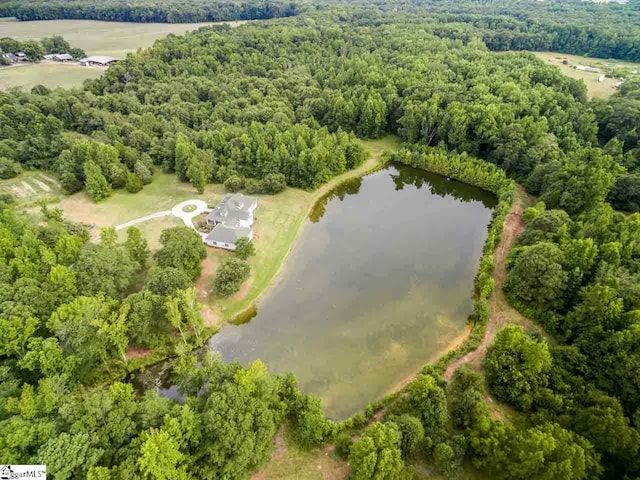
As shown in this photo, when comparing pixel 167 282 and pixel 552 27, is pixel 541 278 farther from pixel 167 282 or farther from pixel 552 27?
pixel 552 27

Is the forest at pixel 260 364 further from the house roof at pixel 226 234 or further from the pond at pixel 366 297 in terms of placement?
the house roof at pixel 226 234

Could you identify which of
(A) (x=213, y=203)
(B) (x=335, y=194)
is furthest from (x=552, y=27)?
(A) (x=213, y=203)

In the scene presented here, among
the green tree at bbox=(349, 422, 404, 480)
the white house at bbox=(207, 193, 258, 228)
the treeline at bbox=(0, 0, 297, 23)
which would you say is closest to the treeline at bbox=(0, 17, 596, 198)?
the white house at bbox=(207, 193, 258, 228)

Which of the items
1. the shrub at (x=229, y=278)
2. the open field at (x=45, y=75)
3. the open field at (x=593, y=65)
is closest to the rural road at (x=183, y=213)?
the shrub at (x=229, y=278)

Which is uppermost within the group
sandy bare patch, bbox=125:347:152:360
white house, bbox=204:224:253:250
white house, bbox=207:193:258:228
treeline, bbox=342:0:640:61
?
treeline, bbox=342:0:640:61

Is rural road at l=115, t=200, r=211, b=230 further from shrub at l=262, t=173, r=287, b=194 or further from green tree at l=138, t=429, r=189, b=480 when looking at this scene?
green tree at l=138, t=429, r=189, b=480

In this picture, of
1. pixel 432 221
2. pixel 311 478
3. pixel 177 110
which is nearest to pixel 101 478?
pixel 311 478
